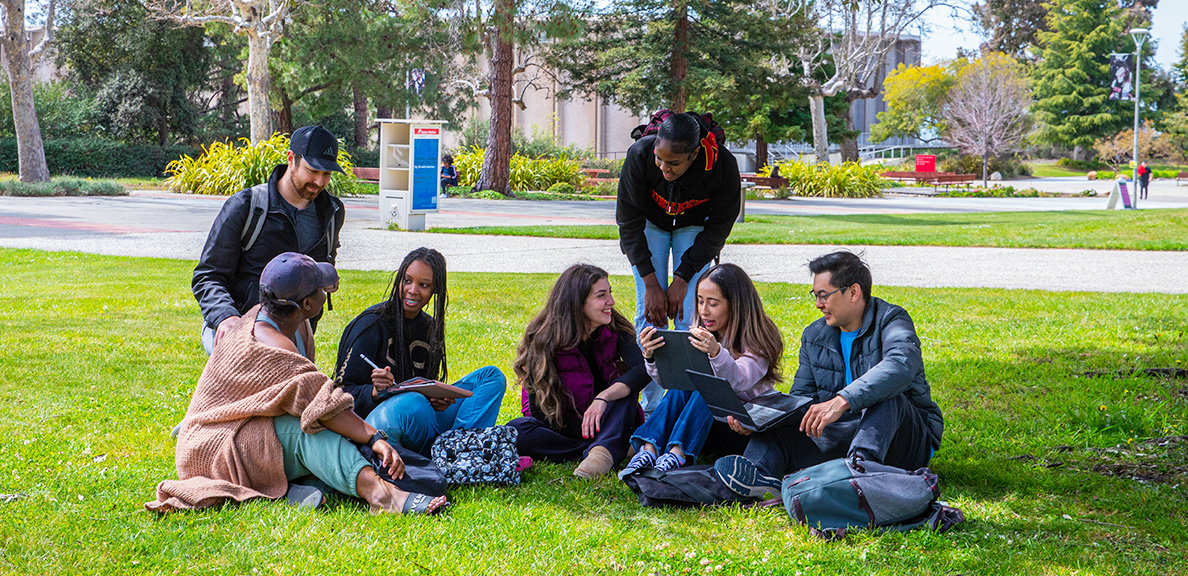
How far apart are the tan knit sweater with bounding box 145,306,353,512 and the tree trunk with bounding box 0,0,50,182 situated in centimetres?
2630

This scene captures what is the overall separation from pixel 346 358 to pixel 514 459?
83 centimetres

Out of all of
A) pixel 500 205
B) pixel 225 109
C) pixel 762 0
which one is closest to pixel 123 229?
pixel 500 205

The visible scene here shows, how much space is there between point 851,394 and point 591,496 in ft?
3.60

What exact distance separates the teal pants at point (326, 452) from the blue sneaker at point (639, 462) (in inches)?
40.5

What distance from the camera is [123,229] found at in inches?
636

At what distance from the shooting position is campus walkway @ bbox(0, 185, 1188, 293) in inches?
446

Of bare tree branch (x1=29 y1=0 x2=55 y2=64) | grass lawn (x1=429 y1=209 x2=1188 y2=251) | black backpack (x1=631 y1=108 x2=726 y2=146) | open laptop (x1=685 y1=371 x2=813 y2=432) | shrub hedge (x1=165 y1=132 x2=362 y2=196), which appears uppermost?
bare tree branch (x1=29 y1=0 x2=55 y2=64)

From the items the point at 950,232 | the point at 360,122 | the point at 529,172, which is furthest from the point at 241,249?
the point at 360,122

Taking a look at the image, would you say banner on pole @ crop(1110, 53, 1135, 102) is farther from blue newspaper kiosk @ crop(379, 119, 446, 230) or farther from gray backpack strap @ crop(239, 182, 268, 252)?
gray backpack strap @ crop(239, 182, 268, 252)

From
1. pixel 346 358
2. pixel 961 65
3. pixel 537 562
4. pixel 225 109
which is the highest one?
pixel 961 65

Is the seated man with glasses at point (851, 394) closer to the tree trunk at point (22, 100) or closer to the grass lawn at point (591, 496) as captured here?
the grass lawn at point (591, 496)

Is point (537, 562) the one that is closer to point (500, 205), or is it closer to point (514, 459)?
point (514, 459)

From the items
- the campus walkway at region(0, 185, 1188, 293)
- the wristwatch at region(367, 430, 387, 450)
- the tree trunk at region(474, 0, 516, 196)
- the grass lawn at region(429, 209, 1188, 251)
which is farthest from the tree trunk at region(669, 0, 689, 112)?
the wristwatch at region(367, 430, 387, 450)

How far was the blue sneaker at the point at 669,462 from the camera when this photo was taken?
423 cm
